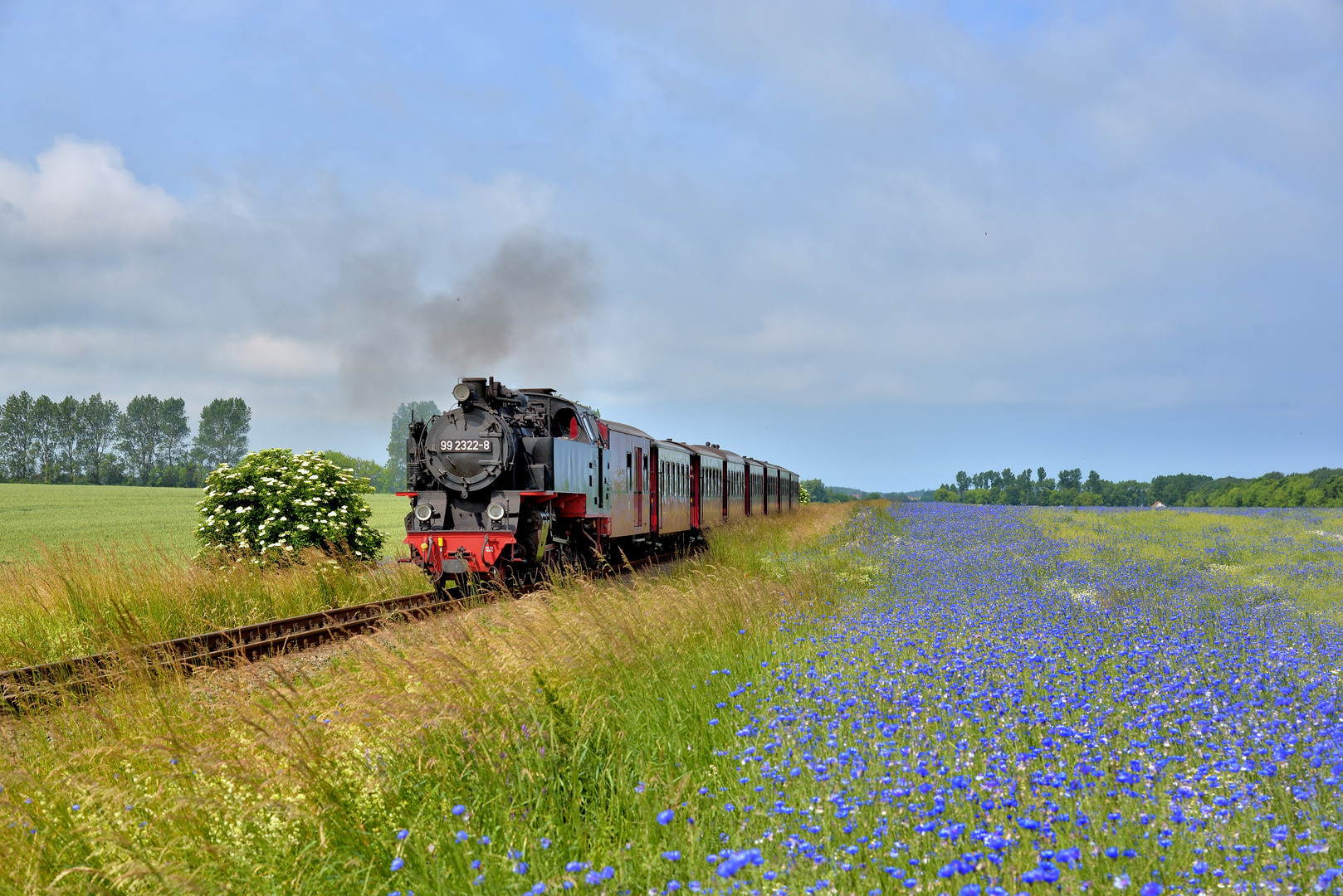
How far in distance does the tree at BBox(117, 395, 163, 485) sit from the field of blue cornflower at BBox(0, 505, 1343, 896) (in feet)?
254

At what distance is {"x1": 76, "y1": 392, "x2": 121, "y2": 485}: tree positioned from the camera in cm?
6856

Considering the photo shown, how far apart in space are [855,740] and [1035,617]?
13.9 ft

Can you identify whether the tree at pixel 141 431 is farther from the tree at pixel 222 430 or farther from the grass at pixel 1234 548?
the grass at pixel 1234 548

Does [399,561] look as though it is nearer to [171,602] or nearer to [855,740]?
[171,602]

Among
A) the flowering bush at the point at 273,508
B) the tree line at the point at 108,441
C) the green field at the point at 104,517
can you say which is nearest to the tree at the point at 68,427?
the tree line at the point at 108,441

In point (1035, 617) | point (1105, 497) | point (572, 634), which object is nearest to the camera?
point (572, 634)

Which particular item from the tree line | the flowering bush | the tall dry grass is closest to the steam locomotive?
the tall dry grass

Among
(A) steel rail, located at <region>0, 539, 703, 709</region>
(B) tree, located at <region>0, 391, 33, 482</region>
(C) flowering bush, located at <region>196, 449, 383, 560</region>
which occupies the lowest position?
(A) steel rail, located at <region>0, 539, 703, 709</region>

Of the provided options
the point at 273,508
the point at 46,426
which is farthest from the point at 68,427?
the point at 273,508

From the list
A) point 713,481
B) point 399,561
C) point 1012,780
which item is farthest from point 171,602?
point 713,481

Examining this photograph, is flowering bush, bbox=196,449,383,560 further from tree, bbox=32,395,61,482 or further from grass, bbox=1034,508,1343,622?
tree, bbox=32,395,61,482

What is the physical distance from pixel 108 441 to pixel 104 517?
44009 mm

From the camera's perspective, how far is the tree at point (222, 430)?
74188 millimetres

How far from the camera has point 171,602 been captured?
Result: 10.0m
